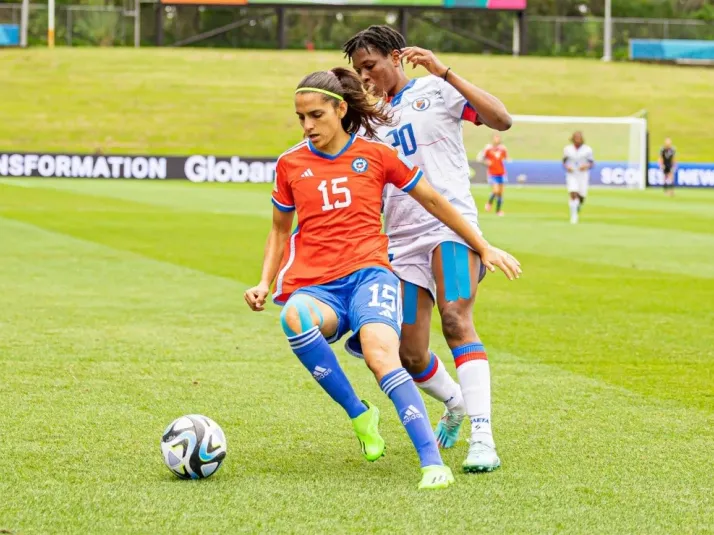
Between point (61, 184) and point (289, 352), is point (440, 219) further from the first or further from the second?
point (61, 184)

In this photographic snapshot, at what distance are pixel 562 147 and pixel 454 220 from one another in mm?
41914

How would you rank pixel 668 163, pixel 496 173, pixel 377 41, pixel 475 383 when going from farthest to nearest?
pixel 668 163
pixel 496 173
pixel 377 41
pixel 475 383

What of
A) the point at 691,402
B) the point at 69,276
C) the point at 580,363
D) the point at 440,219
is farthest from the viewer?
the point at 69,276

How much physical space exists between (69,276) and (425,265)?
29.4 ft

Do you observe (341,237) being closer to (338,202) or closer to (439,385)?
(338,202)

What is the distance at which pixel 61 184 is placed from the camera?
37.6 meters

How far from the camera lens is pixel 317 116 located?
579 centimetres

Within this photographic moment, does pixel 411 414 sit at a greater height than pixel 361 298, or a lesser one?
lesser

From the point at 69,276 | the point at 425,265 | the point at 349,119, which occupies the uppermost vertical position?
the point at 349,119

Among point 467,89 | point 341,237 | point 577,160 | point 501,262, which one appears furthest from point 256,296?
point 577,160

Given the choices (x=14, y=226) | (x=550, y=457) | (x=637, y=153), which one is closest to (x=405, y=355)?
(x=550, y=457)

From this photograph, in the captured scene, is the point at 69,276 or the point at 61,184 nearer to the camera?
the point at 69,276

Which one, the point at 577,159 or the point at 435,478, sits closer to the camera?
the point at 435,478

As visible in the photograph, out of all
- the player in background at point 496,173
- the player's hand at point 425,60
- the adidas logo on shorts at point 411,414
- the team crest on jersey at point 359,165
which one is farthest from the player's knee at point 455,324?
the player in background at point 496,173
